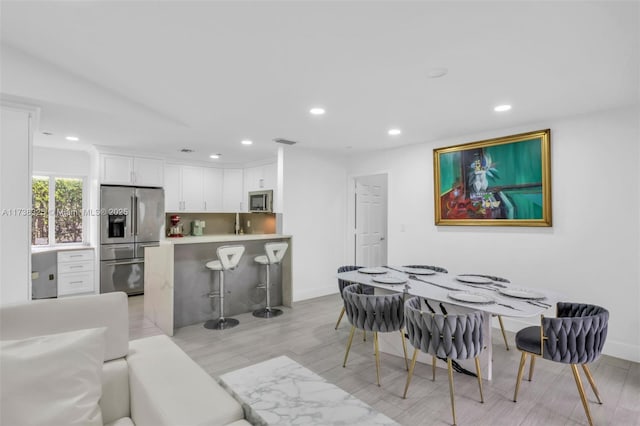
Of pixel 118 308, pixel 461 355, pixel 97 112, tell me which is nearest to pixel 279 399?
pixel 118 308

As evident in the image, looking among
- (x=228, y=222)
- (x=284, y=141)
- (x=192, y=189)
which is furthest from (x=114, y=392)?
(x=228, y=222)

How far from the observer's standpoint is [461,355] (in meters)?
2.22

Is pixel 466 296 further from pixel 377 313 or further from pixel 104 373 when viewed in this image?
pixel 104 373

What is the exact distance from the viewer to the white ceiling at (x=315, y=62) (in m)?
1.80

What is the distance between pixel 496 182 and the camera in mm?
3926

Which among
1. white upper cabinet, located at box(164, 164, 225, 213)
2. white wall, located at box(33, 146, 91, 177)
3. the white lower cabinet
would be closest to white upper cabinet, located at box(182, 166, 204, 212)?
white upper cabinet, located at box(164, 164, 225, 213)

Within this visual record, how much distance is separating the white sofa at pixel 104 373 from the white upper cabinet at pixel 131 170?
4.30 metres

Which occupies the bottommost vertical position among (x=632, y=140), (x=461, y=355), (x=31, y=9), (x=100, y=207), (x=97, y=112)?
(x=461, y=355)

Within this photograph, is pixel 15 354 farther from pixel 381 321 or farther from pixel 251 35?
pixel 381 321

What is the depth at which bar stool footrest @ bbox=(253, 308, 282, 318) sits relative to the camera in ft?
14.4

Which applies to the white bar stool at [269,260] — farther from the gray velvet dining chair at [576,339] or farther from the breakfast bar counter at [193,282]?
the gray velvet dining chair at [576,339]

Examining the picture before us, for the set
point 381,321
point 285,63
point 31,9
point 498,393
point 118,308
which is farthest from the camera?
point 381,321

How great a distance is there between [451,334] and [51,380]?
2.16m

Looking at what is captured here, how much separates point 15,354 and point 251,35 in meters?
1.94
